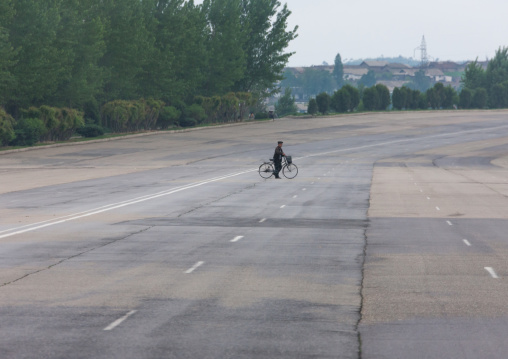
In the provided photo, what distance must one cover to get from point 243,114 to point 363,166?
5551cm

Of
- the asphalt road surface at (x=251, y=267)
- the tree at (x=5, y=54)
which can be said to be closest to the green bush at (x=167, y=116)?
the tree at (x=5, y=54)

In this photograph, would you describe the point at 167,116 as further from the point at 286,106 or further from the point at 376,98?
the point at 286,106

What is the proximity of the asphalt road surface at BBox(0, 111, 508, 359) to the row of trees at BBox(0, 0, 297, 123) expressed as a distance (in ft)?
90.7

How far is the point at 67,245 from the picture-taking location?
1905 cm

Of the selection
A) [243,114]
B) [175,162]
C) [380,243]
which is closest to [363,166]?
[175,162]

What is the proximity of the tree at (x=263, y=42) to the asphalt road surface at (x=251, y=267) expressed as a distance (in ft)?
248

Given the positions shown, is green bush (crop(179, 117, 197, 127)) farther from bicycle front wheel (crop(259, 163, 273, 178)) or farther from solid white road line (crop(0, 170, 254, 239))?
solid white road line (crop(0, 170, 254, 239))

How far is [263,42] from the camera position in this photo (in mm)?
120062

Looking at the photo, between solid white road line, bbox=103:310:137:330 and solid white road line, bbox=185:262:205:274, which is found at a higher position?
solid white road line, bbox=103:310:137:330

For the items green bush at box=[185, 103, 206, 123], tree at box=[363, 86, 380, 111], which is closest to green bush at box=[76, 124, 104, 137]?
green bush at box=[185, 103, 206, 123]

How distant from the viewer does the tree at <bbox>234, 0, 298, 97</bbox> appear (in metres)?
119

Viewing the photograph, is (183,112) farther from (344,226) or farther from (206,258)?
(206,258)

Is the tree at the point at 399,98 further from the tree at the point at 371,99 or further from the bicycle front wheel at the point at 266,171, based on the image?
the bicycle front wheel at the point at 266,171

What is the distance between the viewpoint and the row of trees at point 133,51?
227ft
